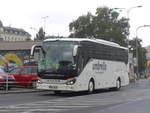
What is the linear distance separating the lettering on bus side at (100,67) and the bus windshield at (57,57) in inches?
113

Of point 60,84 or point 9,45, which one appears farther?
point 9,45

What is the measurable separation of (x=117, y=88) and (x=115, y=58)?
8.23 ft

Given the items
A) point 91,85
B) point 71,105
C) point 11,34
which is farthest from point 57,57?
point 11,34

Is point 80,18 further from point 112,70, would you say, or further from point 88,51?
point 88,51

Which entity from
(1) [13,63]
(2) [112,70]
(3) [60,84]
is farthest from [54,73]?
(1) [13,63]

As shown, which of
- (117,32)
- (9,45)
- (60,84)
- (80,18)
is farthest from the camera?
(80,18)

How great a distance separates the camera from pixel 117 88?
86.1 feet

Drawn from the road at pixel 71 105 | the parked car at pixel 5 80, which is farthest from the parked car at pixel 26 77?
the road at pixel 71 105

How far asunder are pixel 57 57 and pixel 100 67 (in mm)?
4612

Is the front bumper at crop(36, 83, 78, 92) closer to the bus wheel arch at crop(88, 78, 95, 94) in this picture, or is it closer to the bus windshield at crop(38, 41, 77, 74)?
the bus windshield at crop(38, 41, 77, 74)

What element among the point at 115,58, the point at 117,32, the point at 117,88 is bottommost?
the point at 117,88

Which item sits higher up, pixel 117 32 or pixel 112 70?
pixel 117 32

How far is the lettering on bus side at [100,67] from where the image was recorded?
70.2 ft

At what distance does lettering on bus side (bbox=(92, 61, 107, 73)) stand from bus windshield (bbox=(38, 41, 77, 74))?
2.88 metres
